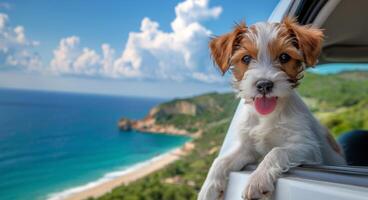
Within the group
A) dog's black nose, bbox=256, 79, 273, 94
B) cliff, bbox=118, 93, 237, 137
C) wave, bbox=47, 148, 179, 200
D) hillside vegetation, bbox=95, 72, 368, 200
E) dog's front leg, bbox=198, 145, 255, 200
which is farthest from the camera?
cliff, bbox=118, 93, 237, 137

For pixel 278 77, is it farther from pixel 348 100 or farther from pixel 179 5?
pixel 179 5

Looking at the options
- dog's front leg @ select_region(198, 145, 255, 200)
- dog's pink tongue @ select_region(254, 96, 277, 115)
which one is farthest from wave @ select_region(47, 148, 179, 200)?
dog's pink tongue @ select_region(254, 96, 277, 115)

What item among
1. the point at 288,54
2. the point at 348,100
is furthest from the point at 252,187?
the point at 348,100

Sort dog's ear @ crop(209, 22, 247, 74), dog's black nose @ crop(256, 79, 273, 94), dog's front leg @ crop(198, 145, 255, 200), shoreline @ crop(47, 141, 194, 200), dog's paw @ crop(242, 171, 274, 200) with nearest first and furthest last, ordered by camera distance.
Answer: dog's paw @ crop(242, 171, 274, 200) → dog's black nose @ crop(256, 79, 273, 94) → dog's front leg @ crop(198, 145, 255, 200) → dog's ear @ crop(209, 22, 247, 74) → shoreline @ crop(47, 141, 194, 200)

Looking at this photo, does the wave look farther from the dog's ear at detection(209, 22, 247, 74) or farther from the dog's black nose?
the dog's black nose

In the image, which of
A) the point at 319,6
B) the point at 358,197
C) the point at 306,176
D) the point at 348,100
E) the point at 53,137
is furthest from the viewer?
the point at 53,137

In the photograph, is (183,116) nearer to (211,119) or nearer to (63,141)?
(211,119)

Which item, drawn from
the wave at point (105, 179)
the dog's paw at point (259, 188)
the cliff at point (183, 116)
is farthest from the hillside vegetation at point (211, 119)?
the dog's paw at point (259, 188)
